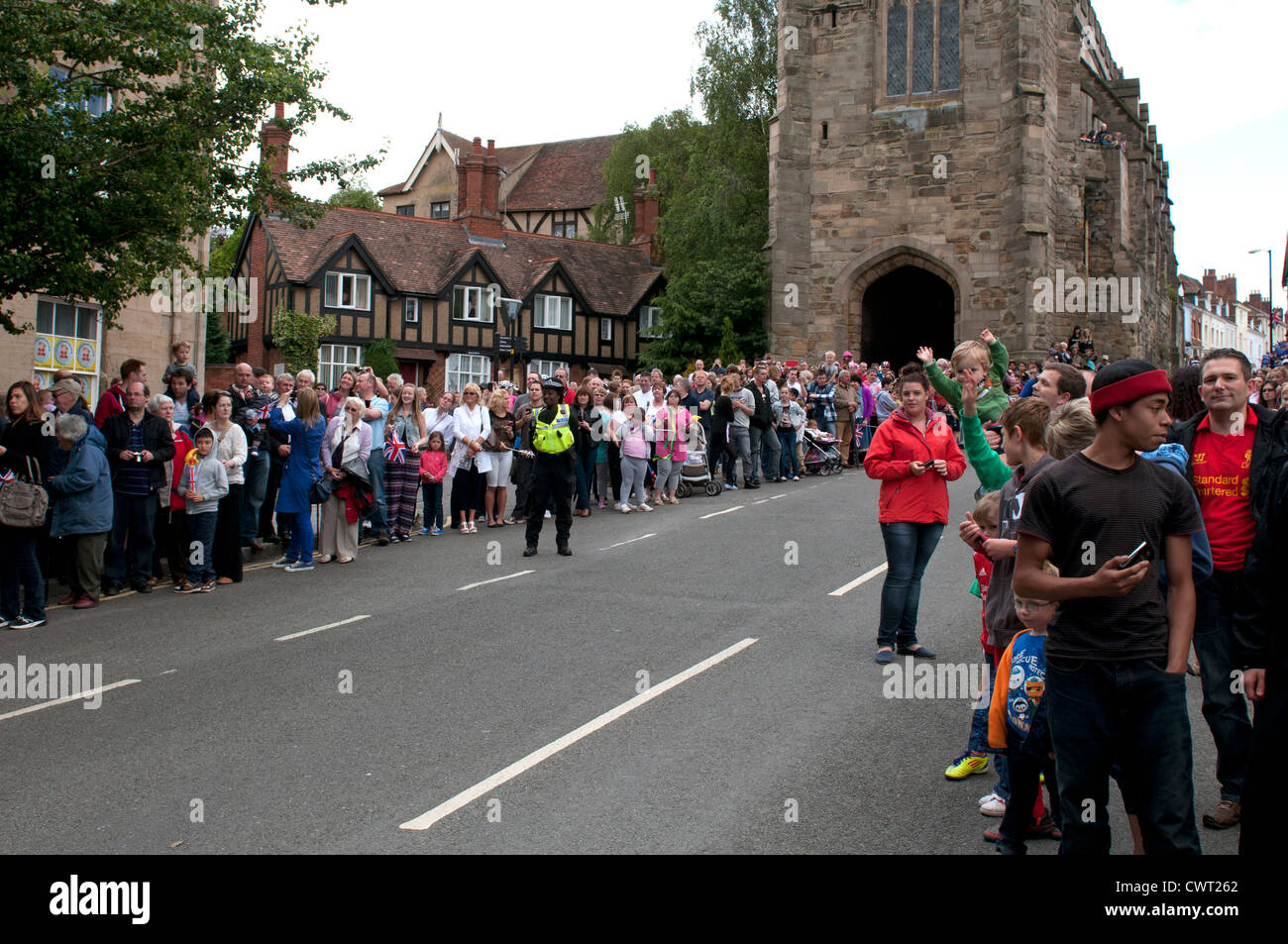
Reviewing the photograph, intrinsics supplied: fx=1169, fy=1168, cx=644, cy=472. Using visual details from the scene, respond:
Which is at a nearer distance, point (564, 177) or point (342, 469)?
point (342, 469)

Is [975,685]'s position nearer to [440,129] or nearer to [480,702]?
[480,702]

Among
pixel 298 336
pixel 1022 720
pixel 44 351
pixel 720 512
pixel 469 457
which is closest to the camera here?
pixel 1022 720

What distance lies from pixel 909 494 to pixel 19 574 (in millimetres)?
8126

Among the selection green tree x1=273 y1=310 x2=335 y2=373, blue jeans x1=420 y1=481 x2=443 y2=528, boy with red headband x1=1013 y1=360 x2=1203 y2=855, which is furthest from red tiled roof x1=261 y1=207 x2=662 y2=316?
boy with red headband x1=1013 y1=360 x2=1203 y2=855

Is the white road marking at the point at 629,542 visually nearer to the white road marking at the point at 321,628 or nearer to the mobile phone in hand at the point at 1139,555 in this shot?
the white road marking at the point at 321,628

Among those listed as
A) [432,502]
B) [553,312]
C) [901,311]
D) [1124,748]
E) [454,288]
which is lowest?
[1124,748]

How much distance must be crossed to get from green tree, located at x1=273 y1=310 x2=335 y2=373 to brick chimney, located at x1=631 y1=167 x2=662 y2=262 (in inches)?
742

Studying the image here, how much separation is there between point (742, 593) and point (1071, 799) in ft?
24.3

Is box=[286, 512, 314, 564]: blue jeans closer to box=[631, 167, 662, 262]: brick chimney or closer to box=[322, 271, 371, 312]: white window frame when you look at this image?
box=[322, 271, 371, 312]: white window frame

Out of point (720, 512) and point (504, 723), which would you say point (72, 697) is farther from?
point (720, 512)

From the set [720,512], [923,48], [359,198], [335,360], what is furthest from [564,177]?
[720,512]

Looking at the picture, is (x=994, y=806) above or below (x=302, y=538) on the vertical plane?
below

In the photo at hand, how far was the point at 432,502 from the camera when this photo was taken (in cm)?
1641
